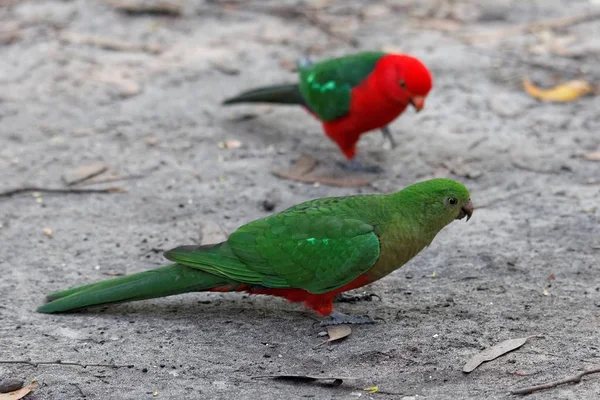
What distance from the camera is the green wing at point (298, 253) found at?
12.8ft

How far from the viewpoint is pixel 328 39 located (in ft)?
26.7

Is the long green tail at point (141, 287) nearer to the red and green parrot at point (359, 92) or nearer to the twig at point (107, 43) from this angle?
the red and green parrot at point (359, 92)

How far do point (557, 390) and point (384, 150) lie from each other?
3.40 metres

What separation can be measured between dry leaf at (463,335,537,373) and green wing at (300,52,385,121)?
2.62m

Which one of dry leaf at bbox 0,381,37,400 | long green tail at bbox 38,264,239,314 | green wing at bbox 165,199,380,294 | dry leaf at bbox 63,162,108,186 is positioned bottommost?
dry leaf at bbox 63,162,108,186

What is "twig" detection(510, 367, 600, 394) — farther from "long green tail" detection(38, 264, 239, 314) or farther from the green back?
"long green tail" detection(38, 264, 239, 314)

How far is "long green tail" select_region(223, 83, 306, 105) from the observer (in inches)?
254

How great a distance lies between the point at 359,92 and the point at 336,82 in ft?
0.68

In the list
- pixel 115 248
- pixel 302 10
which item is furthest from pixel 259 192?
pixel 302 10

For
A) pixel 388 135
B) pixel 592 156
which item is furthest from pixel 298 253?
pixel 592 156

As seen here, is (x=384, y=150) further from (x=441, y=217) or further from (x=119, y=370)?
(x=119, y=370)

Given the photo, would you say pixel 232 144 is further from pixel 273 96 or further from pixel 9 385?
pixel 9 385

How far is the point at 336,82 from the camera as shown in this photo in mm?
5980

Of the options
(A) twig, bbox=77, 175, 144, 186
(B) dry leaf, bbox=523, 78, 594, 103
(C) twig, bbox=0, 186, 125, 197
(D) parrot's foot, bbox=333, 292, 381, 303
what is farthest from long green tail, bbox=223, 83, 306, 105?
(D) parrot's foot, bbox=333, 292, 381, 303
